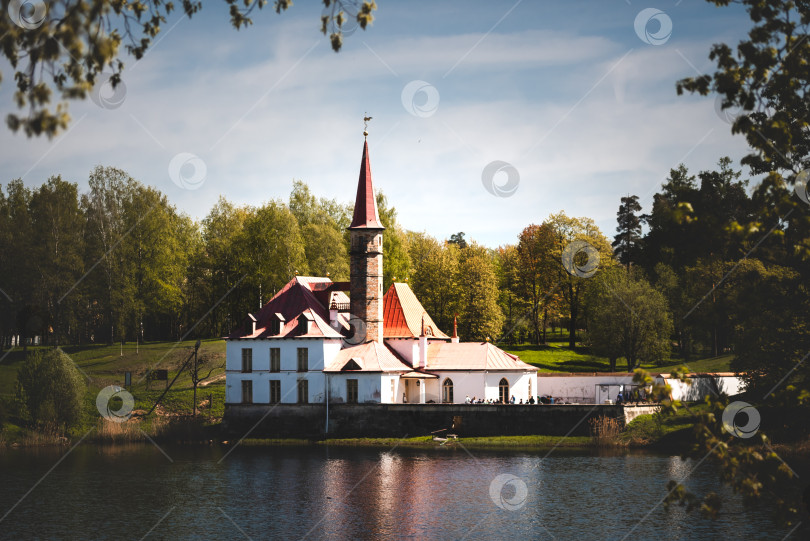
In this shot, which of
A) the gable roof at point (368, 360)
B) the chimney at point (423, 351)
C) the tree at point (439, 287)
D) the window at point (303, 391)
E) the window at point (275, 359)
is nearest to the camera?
the gable roof at point (368, 360)

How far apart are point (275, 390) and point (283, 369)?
170cm

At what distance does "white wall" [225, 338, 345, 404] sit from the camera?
62188mm

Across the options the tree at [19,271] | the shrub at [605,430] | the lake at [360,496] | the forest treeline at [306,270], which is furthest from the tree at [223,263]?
the shrub at [605,430]

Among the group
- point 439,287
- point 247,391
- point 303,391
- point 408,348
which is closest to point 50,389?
point 247,391

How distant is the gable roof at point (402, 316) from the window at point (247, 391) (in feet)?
36.7

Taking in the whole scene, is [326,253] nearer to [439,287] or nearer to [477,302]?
[439,287]

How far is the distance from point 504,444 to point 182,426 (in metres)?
23.6

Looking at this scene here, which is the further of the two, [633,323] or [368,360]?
[633,323]

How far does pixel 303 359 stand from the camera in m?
62.7

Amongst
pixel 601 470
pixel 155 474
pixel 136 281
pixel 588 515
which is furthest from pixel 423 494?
pixel 136 281

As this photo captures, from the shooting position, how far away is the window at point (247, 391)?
2491 inches

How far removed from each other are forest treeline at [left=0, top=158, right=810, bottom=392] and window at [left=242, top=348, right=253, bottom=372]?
1873 centimetres

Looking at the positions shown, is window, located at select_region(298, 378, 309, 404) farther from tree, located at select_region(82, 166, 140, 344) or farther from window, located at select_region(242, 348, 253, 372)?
tree, located at select_region(82, 166, 140, 344)

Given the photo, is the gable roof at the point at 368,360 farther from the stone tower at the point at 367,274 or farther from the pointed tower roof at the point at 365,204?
the pointed tower roof at the point at 365,204
